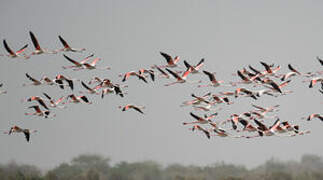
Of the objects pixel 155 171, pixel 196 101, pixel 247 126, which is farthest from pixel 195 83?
pixel 155 171

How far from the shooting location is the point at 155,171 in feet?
169

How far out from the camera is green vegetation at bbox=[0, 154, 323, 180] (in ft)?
127

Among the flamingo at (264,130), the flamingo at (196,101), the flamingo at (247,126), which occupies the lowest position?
the flamingo at (264,130)

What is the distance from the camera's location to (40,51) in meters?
22.6

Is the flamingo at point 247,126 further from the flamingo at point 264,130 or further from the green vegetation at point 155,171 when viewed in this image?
the green vegetation at point 155,171

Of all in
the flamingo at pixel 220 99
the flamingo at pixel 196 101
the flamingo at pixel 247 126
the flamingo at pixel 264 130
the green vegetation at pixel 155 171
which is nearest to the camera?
the flamingo at pixel 264 130

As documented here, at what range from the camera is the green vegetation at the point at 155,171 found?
1523 inches

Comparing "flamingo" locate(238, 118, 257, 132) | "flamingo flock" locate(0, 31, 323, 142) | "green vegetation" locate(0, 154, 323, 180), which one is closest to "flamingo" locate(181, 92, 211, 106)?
"flamingo flock" locate(0, 31, 323, 142)

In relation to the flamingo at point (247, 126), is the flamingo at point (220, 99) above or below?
above

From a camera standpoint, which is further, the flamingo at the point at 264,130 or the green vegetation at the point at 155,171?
the green vegetation at the point at 155,171

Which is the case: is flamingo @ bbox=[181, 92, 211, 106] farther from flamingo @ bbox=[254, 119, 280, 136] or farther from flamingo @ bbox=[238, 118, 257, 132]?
flamingo @ bbox=[254, 119, 280, 136]

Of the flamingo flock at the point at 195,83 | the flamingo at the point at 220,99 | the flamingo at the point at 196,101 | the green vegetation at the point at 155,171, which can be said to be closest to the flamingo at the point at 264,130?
the flamingo flock at the point at 195,83

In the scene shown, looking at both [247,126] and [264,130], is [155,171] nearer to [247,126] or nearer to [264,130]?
[247,126]

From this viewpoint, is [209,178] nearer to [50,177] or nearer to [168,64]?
[50,177]
